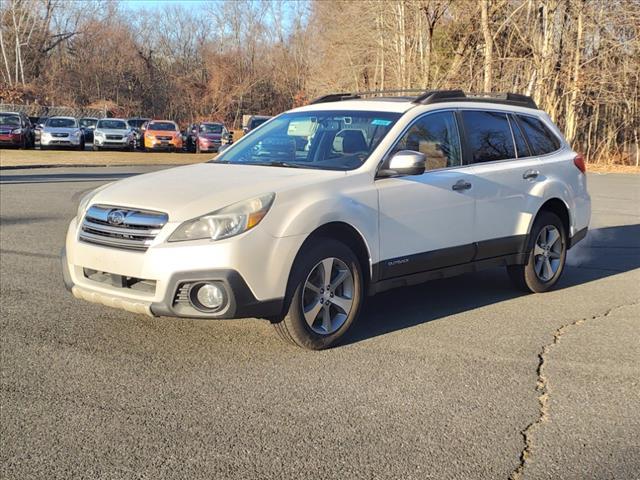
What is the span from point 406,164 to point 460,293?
7.13 feet

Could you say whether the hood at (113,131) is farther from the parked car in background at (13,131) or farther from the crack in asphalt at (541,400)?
the crack in asphalt at (541,400)

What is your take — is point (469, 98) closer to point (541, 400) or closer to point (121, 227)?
point (541, 400)

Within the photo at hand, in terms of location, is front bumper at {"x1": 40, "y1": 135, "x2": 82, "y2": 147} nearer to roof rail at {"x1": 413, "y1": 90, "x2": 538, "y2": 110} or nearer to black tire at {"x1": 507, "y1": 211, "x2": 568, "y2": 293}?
roof rail at {"x1": 413, "y1": 90, "x2": 538, "y2": 110}

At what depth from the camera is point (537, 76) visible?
102ft

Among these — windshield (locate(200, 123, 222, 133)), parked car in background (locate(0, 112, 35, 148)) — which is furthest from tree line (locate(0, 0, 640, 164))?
parked car in background (locate(0, 112, 35, 148))

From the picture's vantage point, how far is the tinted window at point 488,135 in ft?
20.9

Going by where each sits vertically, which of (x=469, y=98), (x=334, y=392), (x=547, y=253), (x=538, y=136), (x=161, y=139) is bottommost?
(x=334, y=392)

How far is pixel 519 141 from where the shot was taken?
6.95m

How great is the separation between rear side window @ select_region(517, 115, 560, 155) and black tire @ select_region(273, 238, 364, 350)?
2.87 m

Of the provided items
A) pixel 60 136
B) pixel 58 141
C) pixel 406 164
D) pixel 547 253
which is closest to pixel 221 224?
pixel 406 164

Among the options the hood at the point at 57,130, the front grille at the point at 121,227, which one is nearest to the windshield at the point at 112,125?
the hood at the point at 57,130

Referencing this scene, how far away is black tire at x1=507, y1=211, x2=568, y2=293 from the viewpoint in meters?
6.87

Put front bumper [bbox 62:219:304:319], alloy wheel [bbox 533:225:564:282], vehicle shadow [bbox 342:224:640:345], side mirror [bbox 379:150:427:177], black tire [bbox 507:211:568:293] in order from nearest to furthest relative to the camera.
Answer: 1. front bumper [bbox 62:219:304:319]
2. side mirror [bbox 379:150:427:177]
3. vehicle shadow [bbox 342:224:640:345]
4. black tire [bbox 507:211:568:293]
5. alloy wheel [bbox 533:225:564:282]

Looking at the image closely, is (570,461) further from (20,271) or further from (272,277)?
(20,271)
